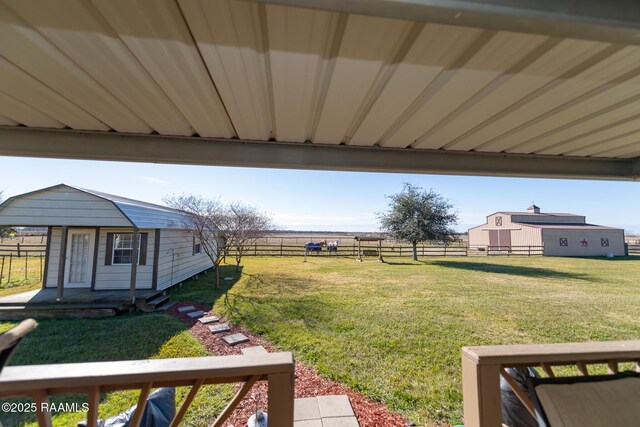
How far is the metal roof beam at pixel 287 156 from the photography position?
1775 millimetres

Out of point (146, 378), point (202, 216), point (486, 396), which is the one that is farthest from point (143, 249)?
point (486, 396)

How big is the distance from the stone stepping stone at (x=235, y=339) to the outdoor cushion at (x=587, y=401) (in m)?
3.97

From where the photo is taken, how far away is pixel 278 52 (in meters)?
1.07

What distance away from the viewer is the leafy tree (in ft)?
47.6

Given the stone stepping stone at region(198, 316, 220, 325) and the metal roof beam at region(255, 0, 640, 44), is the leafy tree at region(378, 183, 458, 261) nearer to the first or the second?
the stone stepping stone at region(198, 316, 220, 325)

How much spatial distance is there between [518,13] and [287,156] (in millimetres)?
1573

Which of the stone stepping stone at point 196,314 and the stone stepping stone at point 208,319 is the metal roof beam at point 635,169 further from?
the stone stepping stone at point 196,314

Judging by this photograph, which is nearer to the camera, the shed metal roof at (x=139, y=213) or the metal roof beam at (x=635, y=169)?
the metal roof beam at (x=635, y=169)

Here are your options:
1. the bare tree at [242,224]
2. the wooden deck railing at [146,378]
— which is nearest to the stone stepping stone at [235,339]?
the wooden deck railing at [146,378]

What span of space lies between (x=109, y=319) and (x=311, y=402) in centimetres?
501

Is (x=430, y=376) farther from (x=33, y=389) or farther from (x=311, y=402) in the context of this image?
(x=33, y=389)

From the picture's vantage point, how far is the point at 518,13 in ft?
1.96

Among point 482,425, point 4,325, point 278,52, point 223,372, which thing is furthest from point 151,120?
point 4,325

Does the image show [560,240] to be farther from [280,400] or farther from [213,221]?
[280,400]
